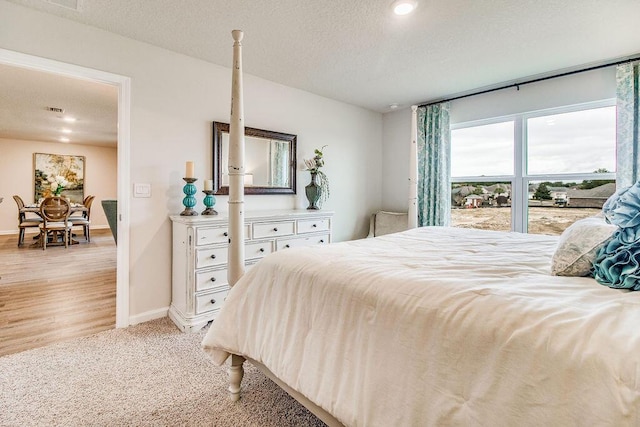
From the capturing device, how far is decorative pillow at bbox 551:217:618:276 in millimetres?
1077

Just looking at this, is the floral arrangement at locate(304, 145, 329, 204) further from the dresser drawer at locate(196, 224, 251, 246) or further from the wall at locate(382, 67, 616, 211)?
the dresser drawer at locate(196, 224, 251, 246)

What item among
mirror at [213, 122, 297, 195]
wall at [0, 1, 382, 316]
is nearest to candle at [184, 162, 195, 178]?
wall at [0, 1, 382, 316]

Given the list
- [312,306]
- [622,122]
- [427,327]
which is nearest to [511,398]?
[427,327]

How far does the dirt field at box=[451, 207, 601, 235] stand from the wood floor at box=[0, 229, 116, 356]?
4.23 meters

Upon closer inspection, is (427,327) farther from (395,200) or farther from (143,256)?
(395,200)

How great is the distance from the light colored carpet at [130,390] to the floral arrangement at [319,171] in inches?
93.6

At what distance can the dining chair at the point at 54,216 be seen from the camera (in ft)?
19.1

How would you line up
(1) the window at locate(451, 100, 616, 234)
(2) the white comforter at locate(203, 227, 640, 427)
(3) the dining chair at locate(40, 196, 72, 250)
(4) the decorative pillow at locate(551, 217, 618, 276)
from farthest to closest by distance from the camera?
(3) the dining chair at locate(40, 196, 72, 250)
(1) the window at locate(451, 100, 616, 234)
(4) the decorative pillow at locate(551, 217, 618, 276)
(2) the white comforter at locate(203, 227, 640, 427)

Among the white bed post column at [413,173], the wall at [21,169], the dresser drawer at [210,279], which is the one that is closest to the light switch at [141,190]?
the dresser drawer at [210,279]

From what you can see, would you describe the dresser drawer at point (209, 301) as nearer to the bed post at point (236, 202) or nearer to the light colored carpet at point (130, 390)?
the light colored carpet at point (130, 390)

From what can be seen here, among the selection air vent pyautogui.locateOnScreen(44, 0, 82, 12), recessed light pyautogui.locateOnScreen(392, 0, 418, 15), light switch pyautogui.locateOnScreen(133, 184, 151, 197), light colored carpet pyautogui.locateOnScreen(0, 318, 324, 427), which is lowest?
light colored carpet pyautogui.locateOnScreen(0, 318, 324, 427)

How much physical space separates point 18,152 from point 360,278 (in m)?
10.1

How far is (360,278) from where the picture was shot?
1.16m

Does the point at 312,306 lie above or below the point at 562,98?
below
